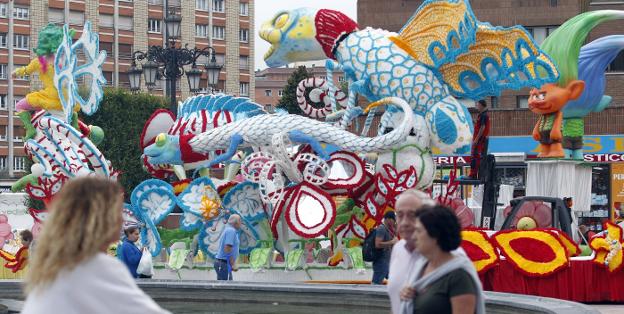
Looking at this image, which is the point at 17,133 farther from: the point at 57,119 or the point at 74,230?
the point at 74,230

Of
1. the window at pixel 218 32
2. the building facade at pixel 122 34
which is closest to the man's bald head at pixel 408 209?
the building facade at pixel 122 34

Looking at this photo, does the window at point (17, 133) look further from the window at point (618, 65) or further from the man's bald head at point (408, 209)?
the man's bald head at point (408, 209)

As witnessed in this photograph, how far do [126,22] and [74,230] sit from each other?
76.4 metres

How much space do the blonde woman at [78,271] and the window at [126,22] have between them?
75605 mm

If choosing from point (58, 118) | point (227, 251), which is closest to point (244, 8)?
point (58, 118)

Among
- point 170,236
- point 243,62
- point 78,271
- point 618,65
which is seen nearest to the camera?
point 78,271

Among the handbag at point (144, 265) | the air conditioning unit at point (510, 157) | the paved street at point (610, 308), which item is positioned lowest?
the paved street at point (610, 308)

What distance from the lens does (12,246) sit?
25188 millimetres

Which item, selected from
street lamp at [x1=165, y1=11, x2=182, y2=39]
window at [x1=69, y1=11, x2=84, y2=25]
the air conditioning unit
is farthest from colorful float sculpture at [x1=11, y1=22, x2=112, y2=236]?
window at [x1=69, y1=11, x2=84, y2=25]

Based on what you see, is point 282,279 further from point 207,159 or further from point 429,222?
point 429,222

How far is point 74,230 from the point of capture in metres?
4.70

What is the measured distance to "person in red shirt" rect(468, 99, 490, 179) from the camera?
849 inches

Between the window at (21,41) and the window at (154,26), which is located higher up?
the window at (154,26)

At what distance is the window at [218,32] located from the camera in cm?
8443
